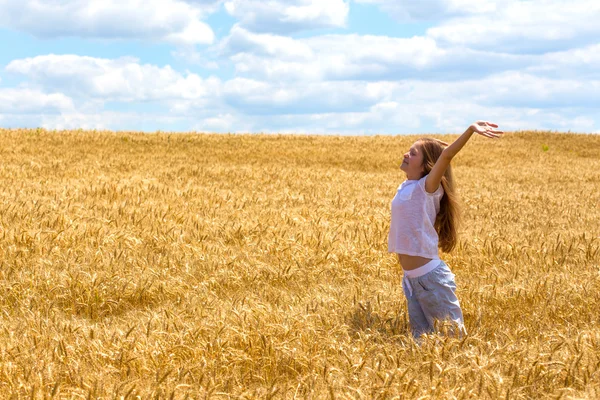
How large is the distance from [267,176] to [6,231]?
30.1 feet

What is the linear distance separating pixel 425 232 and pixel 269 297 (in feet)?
5.11

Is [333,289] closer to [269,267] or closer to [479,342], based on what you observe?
[269,267]

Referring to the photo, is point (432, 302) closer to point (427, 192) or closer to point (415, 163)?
point (427, 192)

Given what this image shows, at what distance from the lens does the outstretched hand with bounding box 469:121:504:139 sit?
14.0 feet

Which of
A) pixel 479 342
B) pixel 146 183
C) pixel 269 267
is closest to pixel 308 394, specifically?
pixel 479 342

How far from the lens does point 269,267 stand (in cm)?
621

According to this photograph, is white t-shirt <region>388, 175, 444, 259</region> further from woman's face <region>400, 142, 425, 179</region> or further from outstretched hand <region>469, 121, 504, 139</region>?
outstretched hand <region>469, 121, 504, 139</region>

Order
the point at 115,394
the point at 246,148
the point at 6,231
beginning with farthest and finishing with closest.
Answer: the point at 246,148, the point at 6,231, the point at 115,394

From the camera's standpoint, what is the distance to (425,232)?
4.79 m

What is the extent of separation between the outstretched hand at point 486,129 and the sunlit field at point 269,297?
1420 millimetres

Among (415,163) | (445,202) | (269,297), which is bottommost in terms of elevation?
(269,297)

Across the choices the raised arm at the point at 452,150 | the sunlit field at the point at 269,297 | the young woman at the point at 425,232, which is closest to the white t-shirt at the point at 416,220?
the young woman at the point at 425,232

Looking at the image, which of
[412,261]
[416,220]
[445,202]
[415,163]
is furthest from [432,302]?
[415,163]

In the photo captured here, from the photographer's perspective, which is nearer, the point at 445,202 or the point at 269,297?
the point at 445,202
